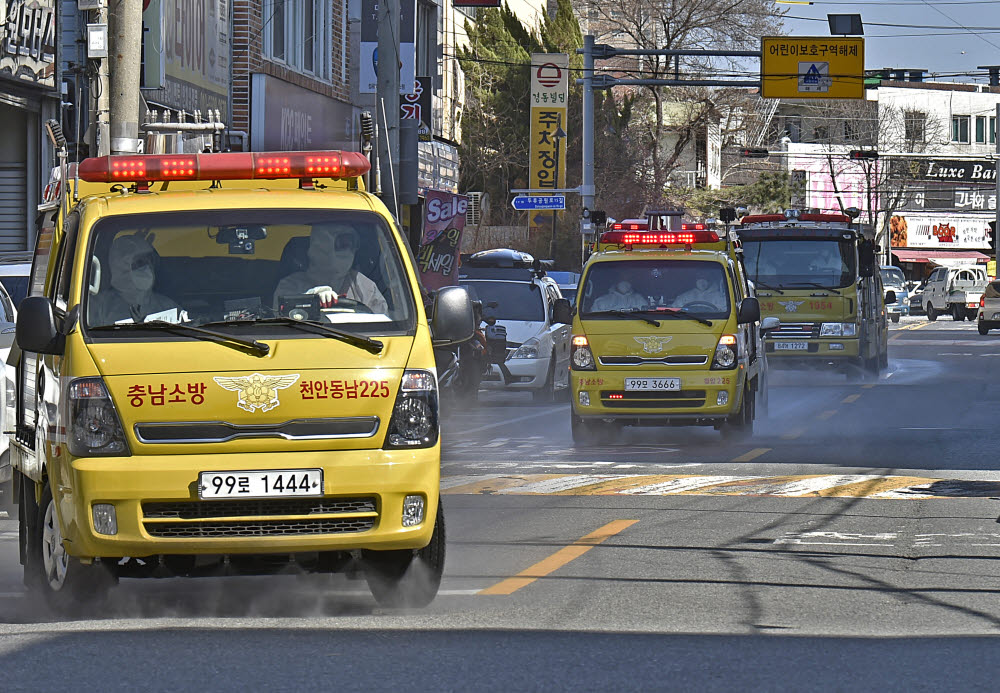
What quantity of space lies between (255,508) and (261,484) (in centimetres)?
12

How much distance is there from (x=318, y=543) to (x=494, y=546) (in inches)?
113

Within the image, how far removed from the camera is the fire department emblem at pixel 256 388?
24.6 ft

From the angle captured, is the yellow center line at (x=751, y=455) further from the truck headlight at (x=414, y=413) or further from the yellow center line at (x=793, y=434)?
the truck headlight at (x=414, y=413)

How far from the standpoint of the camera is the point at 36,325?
757 centimetres

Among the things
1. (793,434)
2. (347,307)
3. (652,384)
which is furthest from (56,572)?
(793,434)

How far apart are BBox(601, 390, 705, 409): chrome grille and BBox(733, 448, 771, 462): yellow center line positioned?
2.64 feet

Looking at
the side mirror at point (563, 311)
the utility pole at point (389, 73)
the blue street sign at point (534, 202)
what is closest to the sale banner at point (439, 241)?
the utility pole at point (389, 73)

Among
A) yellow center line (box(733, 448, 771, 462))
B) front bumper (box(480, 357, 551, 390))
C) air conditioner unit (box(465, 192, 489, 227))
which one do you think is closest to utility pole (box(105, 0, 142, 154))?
yellow center line (box(733, 448, 771, 462))

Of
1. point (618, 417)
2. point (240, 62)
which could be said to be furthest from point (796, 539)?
point (240, 62)

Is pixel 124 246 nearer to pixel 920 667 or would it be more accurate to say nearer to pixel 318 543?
pixel 318 543

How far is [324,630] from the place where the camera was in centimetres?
749

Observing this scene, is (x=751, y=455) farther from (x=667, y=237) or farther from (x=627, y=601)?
(x=627, y=601)

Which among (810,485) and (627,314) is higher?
(627,314)

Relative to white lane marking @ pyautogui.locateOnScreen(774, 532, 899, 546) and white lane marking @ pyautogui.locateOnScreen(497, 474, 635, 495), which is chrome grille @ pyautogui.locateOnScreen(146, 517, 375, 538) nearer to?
white lane marking @ pyautogui.locateOnScreen(774, 532, 899, 546)
